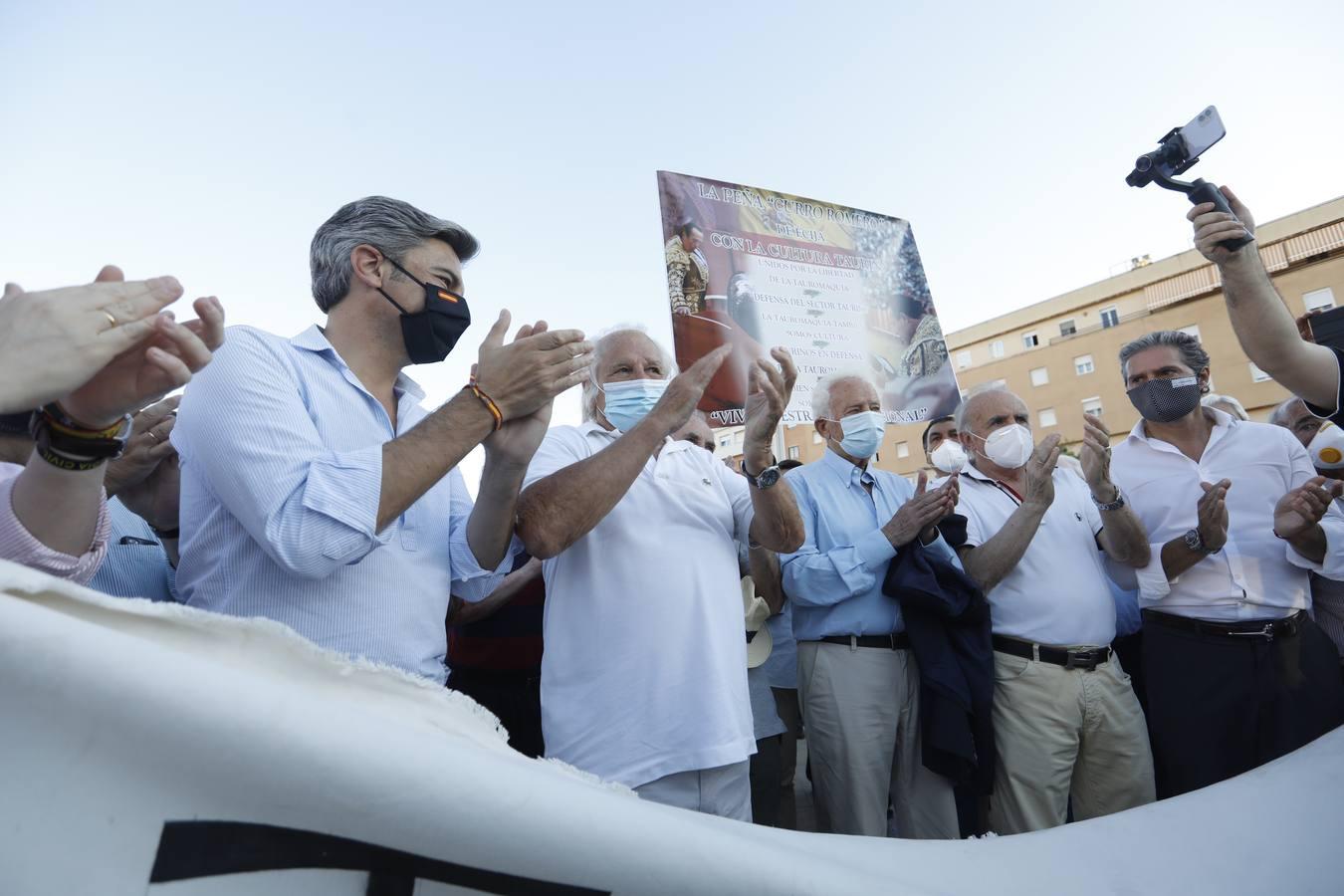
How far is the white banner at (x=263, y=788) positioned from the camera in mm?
571

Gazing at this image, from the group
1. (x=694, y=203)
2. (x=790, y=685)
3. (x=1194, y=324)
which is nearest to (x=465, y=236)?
(x=790, y=685)

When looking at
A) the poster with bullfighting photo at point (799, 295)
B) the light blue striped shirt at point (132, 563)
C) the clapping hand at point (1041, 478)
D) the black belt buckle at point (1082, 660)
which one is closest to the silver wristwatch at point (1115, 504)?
the clapping hand at point (1041, 478)

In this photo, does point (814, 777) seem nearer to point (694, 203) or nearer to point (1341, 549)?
point (1341, 549)

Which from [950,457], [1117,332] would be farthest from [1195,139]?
[1117,332]

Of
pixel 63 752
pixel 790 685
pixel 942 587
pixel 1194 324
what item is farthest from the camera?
pixel 1194 324

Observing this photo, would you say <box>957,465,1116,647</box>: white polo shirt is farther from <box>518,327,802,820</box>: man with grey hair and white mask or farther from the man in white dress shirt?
<box>518,327,802,820</box>: man with grey hair and white mask

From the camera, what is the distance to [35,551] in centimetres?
115

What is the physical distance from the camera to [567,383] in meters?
1.68

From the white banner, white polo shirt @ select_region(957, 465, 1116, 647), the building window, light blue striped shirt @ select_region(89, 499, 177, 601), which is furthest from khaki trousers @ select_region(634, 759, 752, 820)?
the building window

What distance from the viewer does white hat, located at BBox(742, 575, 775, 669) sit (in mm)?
3373

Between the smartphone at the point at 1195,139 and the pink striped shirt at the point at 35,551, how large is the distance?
312 cm

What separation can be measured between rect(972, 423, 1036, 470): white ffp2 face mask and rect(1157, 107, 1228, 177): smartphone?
1.24 metres

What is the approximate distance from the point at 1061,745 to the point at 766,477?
165 cm

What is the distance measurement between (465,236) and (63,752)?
5.54 feet
